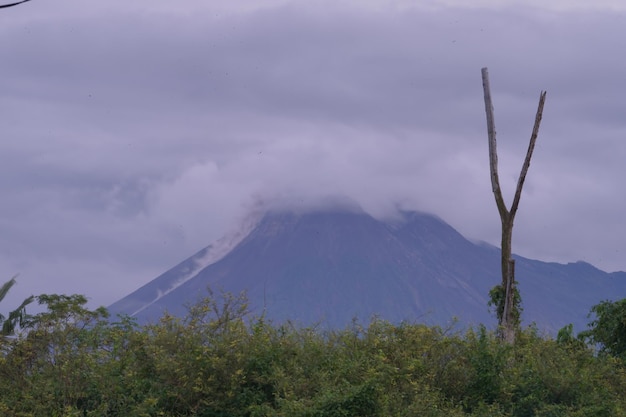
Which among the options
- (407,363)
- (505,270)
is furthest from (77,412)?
(505,270)

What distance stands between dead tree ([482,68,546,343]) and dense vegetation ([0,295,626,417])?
2252 millimetres

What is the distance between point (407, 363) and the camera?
16062mm

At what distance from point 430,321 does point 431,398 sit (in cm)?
358

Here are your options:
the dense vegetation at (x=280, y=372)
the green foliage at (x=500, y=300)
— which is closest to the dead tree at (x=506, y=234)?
the green foliage at (x=500, y=300)

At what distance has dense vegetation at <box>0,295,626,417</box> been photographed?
1507 centimetres

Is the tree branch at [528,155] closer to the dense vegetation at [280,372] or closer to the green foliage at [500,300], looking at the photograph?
the green foliage at [500,300]

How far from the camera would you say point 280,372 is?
15.2 meters

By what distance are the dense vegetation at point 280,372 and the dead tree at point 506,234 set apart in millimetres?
2252

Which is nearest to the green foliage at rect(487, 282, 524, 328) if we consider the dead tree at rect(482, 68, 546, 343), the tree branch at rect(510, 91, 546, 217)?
the dead tree at rect(482, 68, 546, 343)

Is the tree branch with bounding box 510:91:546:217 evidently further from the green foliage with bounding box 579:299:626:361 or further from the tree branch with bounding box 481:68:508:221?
the green foliage with bounding box 579:299:626:361

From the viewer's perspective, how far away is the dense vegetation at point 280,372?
1507cm

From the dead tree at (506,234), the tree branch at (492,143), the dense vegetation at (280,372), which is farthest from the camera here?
the tree branch at (492,143)

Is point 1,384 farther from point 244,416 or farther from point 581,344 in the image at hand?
point 581,344

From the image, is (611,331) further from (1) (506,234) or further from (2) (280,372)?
(2) (280,372)
